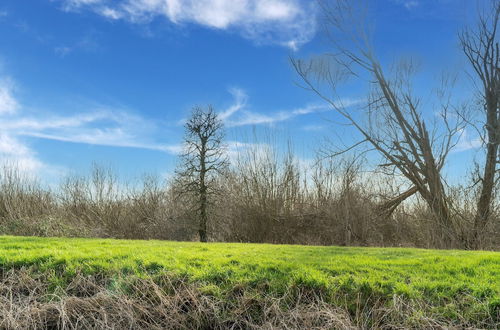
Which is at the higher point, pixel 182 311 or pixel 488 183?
pixel 488 183

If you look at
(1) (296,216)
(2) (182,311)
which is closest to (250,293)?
(2) (182,311)

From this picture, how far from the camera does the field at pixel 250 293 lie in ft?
14.4

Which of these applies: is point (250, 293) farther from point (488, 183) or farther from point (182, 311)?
point (488, 183)

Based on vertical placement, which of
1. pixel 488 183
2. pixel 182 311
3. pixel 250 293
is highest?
pixel 488 183

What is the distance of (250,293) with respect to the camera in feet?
15.8

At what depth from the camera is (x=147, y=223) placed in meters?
17.6

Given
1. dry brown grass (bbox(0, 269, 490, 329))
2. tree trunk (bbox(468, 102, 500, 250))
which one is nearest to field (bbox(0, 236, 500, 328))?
dry brown grass (bbox(0, 269, 490, 329))

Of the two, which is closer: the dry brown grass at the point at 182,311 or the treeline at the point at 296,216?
the dry brown grass at the point at 182,311

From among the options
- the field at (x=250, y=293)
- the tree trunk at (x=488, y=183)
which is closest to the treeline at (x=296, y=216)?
the tree trunk at (x=488, y=183)

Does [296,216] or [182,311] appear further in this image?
[296,216]

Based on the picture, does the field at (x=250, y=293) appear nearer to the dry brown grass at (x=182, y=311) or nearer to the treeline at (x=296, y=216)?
the dry brown grass at (x=182, y=311)

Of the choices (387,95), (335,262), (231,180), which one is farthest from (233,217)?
(335,262)

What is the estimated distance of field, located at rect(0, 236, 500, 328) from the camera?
14.4 feet

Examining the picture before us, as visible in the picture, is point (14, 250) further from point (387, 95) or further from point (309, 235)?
point (387, 95)
